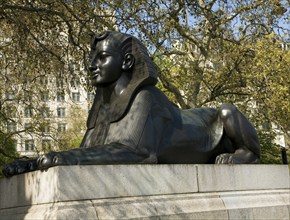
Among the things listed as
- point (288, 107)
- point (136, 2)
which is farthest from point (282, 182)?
point (288, 107)

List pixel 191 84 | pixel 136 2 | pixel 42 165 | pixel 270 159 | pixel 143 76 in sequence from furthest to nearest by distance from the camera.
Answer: pixel 270 159 < pixel 191 84 < pixel 136 2 < pixel 143 76 < pixel 42 165

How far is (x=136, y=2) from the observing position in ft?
47.9

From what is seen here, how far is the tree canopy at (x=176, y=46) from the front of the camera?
48.1 feet

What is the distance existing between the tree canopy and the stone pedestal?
795 cm

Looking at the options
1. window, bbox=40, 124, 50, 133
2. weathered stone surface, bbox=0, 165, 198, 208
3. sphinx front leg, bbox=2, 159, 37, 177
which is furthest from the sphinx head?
window, bbox=40, 124, 50, 133

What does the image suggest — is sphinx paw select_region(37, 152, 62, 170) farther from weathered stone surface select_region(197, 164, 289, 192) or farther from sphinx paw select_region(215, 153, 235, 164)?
sphinx paw select_region(215, 153, 235, 164)

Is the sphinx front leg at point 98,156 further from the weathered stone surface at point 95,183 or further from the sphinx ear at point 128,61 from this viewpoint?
the sphinx ear at point 128,61

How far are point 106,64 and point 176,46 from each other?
579 inches

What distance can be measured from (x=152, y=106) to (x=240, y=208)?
1713 millimetres

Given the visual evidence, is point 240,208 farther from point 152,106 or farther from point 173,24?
point 173,24

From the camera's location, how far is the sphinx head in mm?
7023

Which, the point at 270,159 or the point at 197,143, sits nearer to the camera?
the point at 197,143

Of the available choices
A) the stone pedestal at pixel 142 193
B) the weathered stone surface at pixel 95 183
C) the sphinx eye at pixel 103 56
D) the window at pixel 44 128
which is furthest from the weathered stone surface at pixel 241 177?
the window at pixel 44 128

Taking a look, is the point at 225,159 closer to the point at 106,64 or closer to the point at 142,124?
the point at 142,124
